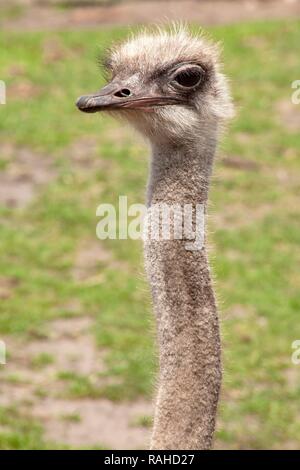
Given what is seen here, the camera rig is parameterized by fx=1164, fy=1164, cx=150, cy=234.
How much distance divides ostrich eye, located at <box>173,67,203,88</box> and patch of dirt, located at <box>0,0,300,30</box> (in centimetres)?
977

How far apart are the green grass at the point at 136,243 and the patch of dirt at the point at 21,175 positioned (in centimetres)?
10

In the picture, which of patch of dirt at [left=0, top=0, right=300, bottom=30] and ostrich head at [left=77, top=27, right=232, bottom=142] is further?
patch of dirt at [left=0, top=0, right=300, bottom=30]

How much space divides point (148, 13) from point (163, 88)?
34.4 ft

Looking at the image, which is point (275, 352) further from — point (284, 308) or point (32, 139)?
point (32, 139)

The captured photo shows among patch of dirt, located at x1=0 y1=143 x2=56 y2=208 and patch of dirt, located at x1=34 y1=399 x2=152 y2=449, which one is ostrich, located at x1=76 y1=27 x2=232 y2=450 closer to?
patch of dirt, located at x1=34 y1=399 x2=152 y2=449

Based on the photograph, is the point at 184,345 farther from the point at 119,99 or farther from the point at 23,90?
the point at 23,90

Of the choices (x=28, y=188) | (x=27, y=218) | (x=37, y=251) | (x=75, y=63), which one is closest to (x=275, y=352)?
(x=37, y=251)

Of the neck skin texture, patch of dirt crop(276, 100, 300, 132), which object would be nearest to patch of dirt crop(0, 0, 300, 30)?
patch of dirt crop(276, 100, 300, 132)

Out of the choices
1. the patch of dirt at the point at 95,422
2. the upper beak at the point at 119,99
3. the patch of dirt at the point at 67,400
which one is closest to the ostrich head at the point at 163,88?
the upper beak at the point at 119,99

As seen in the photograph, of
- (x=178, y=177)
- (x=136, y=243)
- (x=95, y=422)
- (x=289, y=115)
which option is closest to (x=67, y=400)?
(x=95, y=422)

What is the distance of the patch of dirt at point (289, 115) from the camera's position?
31.7 feet

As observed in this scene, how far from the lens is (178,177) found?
269 cm

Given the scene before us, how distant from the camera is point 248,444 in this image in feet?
16.5

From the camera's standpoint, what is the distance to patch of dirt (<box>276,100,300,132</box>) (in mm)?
9656
